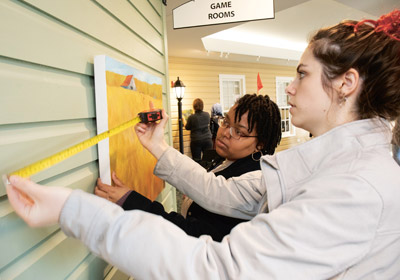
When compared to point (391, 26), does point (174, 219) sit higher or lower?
lower

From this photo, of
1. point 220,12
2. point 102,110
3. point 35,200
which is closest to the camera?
point 35,200

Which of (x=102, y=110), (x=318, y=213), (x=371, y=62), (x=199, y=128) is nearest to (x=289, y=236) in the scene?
(x=318, y=213)

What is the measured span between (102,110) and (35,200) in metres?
0.48

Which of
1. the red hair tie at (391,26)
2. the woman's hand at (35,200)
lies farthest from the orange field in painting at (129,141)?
the red hair tie at (391,26)

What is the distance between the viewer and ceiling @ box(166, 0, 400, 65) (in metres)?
4.90

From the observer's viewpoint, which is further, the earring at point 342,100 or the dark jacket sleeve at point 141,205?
the dark jacket sleeve at point 141,205

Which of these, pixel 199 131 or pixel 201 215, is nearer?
pixel 201 215

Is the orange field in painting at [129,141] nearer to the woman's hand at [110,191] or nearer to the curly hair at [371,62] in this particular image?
the woman's hand at [110,191]

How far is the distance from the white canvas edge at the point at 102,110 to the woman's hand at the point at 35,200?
418mm

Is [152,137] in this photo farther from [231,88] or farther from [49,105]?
[231,88]

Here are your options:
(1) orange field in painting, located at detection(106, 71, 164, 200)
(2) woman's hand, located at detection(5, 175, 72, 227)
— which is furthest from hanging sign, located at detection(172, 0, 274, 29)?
(2) woman's hand, located at detection(5, 175, 72, 227)

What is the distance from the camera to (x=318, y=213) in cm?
66

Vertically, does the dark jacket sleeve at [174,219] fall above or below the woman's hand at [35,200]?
below

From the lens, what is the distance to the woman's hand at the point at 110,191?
1084mm
